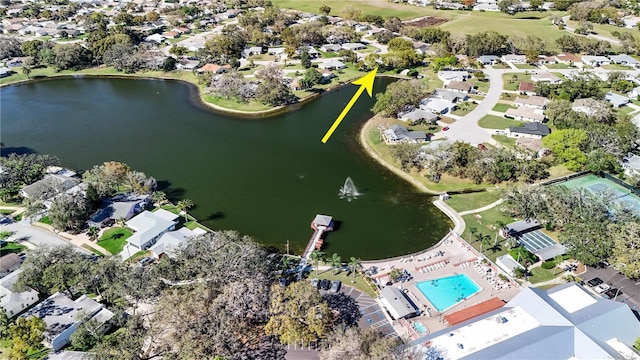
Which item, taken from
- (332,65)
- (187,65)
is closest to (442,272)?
Answer: (332,65)

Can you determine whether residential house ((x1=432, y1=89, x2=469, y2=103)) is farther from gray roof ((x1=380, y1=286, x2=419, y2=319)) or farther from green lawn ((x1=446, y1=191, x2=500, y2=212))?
gray roof ((x1=380, y1=286, x2=419, y2=319))

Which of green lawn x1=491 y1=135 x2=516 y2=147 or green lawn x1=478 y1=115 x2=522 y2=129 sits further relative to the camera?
green lawn x1=478 y1=115 x2=522 y2=129

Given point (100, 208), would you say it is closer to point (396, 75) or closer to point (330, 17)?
point (396, 75)

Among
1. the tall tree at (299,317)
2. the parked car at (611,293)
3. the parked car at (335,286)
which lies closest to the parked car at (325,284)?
the parked car at (335,286)

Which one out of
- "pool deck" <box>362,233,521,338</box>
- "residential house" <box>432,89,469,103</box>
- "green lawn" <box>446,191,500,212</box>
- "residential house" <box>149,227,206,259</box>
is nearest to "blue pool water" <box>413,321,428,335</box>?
"pool deck" <box>362,233,521,338</box>

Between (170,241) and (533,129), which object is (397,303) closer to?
(170,241)

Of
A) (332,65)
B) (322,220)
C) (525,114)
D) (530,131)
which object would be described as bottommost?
(322,220)
